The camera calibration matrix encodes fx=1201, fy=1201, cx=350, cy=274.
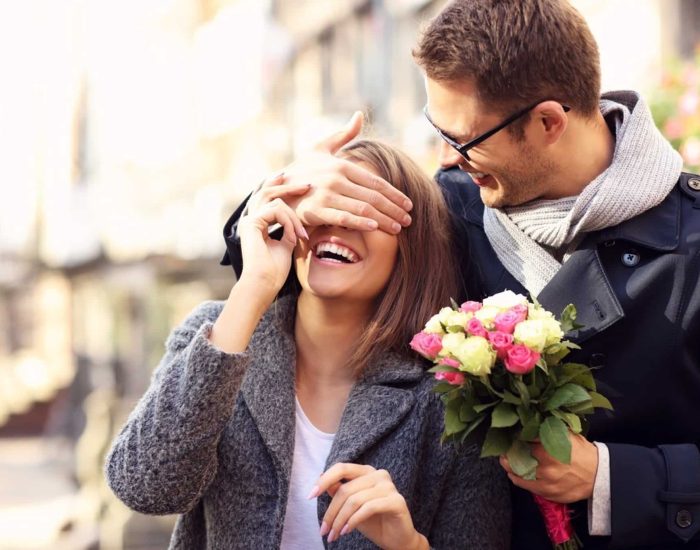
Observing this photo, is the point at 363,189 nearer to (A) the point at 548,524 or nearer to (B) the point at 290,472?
(B) the point at 290,472

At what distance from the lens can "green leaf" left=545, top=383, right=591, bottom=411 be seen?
2828 mm

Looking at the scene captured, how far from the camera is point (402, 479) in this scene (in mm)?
3250

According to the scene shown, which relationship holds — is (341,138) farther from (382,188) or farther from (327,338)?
(327,338)

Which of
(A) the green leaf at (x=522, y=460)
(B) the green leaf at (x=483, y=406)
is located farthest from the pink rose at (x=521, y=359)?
(A) the green leaf at (x=522, y=460)

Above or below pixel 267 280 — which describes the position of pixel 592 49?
above

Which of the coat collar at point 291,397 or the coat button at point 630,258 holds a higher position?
the coat button at point 630,258

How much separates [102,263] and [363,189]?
1575 cm

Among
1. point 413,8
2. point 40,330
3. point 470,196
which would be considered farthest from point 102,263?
point 470,196

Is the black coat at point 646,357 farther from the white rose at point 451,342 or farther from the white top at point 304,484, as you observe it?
the white top at point 304,484

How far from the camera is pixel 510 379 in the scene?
2848mm

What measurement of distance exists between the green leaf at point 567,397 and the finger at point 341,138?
3.63 feet

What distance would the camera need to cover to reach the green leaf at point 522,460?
284cm

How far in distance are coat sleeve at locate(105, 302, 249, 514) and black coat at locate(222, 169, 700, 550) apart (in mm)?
927

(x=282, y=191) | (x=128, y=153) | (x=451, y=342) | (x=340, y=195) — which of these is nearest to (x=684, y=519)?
(x=451, y=342)
